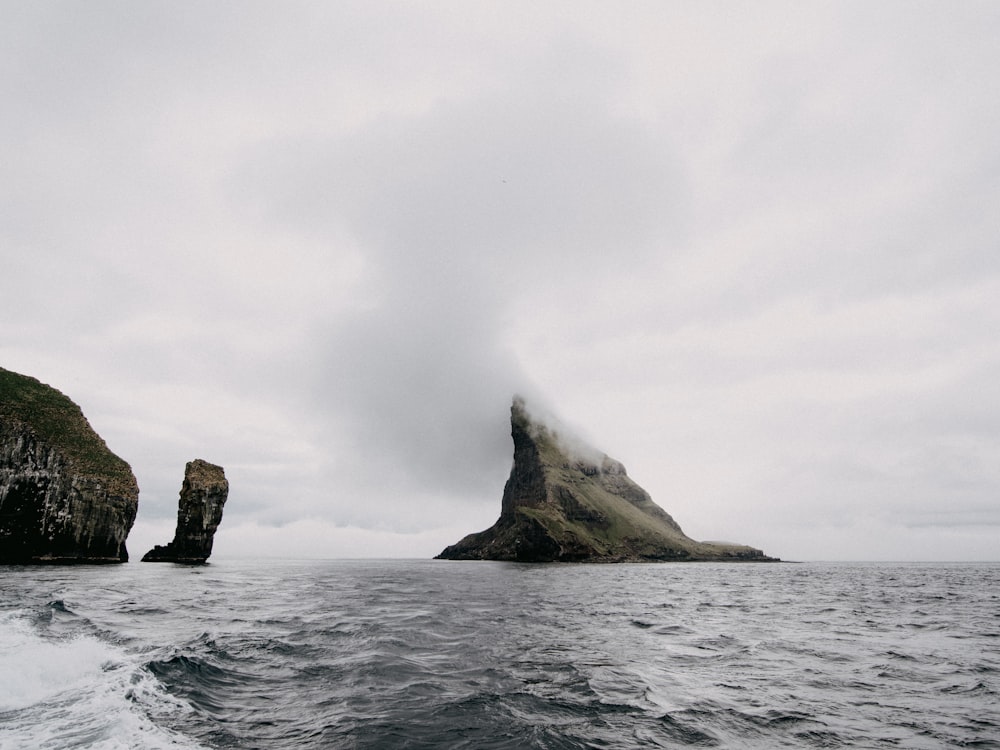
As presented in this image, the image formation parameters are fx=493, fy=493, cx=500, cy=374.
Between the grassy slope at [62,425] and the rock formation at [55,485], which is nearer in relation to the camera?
the rock formation at [55,485]

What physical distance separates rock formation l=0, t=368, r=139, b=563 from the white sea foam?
99.9 m

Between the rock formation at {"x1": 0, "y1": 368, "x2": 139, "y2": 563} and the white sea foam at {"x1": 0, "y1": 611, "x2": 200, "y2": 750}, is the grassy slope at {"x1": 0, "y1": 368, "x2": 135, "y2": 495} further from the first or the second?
the white sea foam at {"x1": 0, "y1": 611, "x2": 200, "y2": 750}

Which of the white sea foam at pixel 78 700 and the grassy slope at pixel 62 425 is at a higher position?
the grassy slope at pixel 62 425

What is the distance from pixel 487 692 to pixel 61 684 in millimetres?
12767

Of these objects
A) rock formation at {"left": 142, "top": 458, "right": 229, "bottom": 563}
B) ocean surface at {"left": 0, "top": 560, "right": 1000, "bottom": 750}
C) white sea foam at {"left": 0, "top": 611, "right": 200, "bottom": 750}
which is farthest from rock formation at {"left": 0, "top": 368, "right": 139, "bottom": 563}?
white sea foam at {"left": 0, "top": 611, "right": 200, "bottom": 750}

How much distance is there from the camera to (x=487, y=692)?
49.3 feet

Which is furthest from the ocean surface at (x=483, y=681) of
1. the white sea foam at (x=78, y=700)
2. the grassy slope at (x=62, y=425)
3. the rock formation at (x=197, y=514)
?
the rock formation at (x=197, y=514)

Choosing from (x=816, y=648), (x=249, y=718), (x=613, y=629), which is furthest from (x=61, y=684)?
(x=816, y=648)

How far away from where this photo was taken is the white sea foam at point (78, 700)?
10.8 m

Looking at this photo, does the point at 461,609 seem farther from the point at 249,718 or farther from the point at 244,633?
the point at 249,718

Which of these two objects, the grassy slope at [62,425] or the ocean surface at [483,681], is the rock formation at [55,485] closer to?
the grassy slope at [62,425]

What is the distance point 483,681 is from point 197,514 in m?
133

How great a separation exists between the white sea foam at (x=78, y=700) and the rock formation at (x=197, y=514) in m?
118

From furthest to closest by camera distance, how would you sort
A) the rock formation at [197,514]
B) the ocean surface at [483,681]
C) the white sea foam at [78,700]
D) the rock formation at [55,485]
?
the rock formation at [197,514]
the rock formation at [55,485]
the ocean surface at [483,681]
the white sea foam at [78,700]
